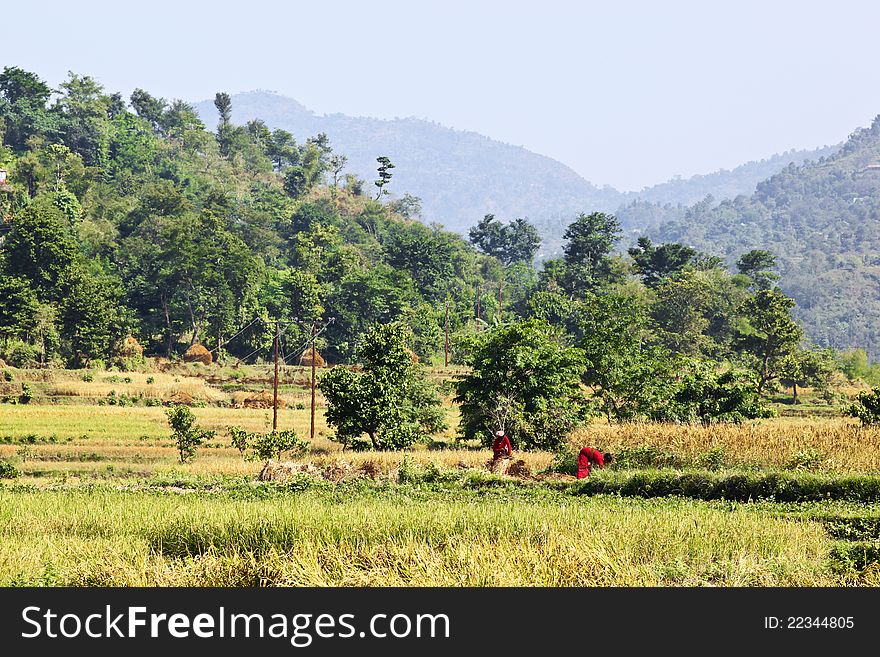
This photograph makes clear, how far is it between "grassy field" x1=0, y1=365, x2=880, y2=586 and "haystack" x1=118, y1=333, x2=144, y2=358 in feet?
188

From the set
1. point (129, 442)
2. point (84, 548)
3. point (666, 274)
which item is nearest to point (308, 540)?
point (84, 548)

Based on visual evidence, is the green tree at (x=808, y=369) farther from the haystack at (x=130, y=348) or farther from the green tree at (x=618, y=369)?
the haystack at (x=130, y=348)

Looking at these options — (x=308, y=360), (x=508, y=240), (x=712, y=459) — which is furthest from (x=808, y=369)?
(x=508, y=240)

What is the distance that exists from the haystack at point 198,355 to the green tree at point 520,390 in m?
53.4

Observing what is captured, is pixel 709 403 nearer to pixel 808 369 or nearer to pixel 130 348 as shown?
pixel 808 369

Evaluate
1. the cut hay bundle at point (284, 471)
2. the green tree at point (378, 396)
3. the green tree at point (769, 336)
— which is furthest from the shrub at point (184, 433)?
the green tree at point (769, 336)

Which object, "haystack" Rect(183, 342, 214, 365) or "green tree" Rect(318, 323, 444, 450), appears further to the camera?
"haystack" Rect(183, 342, 214, 365)

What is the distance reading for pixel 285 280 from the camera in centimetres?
9919

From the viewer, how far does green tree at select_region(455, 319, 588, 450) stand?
36.5 meters

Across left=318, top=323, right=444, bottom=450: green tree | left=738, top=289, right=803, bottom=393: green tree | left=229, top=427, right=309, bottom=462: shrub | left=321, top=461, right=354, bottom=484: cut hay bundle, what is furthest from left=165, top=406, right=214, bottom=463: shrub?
left=738, top=289, right=803, bottom=393: green tree

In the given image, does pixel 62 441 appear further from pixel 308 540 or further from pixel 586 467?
pixel 308 540

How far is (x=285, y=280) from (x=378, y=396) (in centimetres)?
6269

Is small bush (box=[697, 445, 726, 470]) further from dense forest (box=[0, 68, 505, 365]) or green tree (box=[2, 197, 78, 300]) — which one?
green tree (box=[2, 197, 78, 300])

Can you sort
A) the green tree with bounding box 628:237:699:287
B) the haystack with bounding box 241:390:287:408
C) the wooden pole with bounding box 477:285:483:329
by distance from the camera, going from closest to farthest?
the haystack with bounding box 241:390:287:408
the wooden pole with bounding box 477:285:483:329
the green tree with bounding box 628:237:699:287
